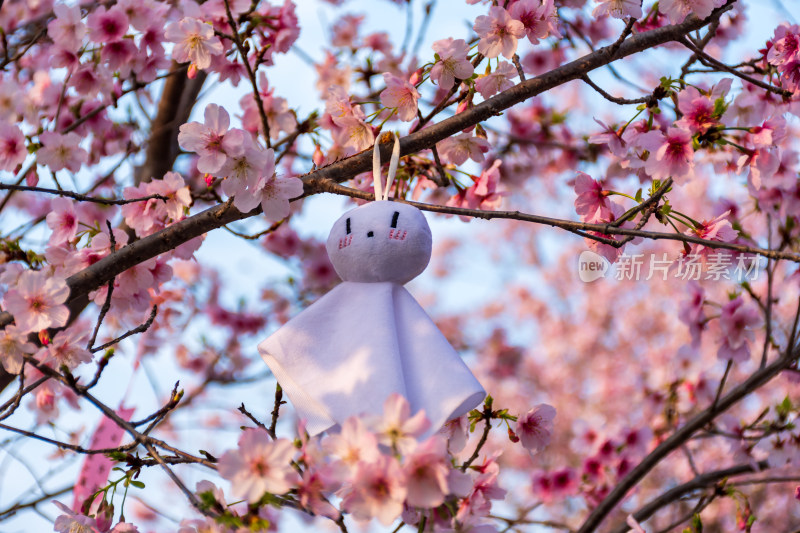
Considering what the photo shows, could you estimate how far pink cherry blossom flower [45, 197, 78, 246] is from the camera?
1718 millimetres

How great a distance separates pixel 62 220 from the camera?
1.73 metres

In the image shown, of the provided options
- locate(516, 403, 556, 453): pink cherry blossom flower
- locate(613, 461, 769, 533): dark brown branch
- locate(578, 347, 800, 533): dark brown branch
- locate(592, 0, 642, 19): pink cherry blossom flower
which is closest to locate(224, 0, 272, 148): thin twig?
locate(592, 0, 642, 19): pink cherry blossom flower

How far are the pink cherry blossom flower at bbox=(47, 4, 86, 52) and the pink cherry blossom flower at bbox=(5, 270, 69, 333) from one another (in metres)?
1.01

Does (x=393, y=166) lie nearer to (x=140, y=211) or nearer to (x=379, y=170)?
(x=379, y=170)

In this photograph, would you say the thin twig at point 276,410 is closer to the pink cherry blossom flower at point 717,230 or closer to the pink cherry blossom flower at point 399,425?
the pink cherry blossom flower at point 399,425

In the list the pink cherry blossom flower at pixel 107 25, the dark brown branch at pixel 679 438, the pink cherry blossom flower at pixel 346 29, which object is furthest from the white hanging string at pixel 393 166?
the pink cherry blossom flower at pixel 346 29

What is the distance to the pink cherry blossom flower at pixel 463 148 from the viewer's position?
1787 millimetres

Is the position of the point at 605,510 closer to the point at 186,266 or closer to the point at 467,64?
the point at 467,64

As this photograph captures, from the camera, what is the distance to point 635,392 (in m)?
7.36

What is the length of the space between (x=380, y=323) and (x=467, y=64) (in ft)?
2.34

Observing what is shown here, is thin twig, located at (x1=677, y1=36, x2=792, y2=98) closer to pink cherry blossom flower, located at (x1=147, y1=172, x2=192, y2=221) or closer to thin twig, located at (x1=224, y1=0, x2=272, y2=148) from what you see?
thin twig, located at (x1=224, y1=0, x2=272, y2=148)

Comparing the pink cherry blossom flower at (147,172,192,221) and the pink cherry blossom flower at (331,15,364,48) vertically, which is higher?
the pink cherry blossom flower at (331,15,364,48)

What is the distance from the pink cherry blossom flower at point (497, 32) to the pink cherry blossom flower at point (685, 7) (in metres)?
0.35

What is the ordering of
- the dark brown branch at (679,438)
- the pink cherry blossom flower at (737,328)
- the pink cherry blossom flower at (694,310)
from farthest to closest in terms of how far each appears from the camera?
the pink cherry blossom flower at (694,310) < the pink cherry blossom flower at (737,328) < the dark brown branch at (679,438)
